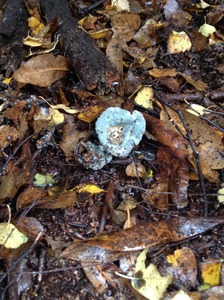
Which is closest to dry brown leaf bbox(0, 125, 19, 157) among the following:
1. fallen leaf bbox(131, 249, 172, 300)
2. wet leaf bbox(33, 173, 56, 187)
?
wet leaf bbox(33, 173, 56, 187)

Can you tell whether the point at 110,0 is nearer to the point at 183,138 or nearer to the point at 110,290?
the point at 183,138

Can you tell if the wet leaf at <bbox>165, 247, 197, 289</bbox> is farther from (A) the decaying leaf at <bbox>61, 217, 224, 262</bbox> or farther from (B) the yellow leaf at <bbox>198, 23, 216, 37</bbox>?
(B) the yellow leaf at <bbox>198, 23, 216, 37</bbox>

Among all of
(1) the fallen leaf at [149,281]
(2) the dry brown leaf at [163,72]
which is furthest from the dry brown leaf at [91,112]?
(1) the fallen leaf at [149,281]

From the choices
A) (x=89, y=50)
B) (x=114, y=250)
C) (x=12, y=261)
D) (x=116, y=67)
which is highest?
(x=89, y=50)

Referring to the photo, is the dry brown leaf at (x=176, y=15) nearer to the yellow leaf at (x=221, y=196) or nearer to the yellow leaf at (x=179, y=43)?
the yellow leaf at (x=179, y=43)

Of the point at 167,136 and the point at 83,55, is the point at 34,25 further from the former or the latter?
the point at 167,136

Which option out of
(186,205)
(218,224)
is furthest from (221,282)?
(186,205)

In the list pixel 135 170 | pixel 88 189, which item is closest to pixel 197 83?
pixel 135 170
